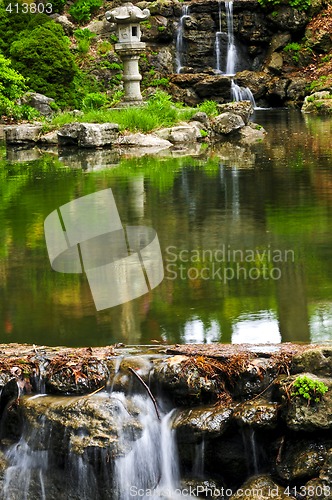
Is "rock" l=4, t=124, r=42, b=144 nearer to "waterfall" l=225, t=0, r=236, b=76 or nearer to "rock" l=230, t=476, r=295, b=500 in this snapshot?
"waterfall" l=225, t=0, r=236, b=76

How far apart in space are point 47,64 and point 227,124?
27.6ft

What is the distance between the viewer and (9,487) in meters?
4.73

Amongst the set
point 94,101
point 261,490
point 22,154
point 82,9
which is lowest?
point 261,490

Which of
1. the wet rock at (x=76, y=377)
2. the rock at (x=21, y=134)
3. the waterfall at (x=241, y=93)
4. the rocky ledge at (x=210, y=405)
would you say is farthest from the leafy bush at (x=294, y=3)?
the wet rock at (x=76, y=377)

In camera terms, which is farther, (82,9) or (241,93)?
(82,9)

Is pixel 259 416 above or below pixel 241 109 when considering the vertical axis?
below

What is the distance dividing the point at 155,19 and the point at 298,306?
1027 inches

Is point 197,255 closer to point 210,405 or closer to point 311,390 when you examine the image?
point 210,405

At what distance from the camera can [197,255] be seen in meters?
7.77

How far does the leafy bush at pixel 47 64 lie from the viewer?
25.2 meters

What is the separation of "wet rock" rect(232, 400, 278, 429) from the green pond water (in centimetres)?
99

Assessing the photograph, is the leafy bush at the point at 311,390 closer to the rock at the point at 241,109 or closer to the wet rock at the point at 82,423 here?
the wet rock at the point at 82,423

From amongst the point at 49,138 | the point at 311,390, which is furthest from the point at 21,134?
the point at 311,390

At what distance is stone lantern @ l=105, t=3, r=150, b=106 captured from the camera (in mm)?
20938
